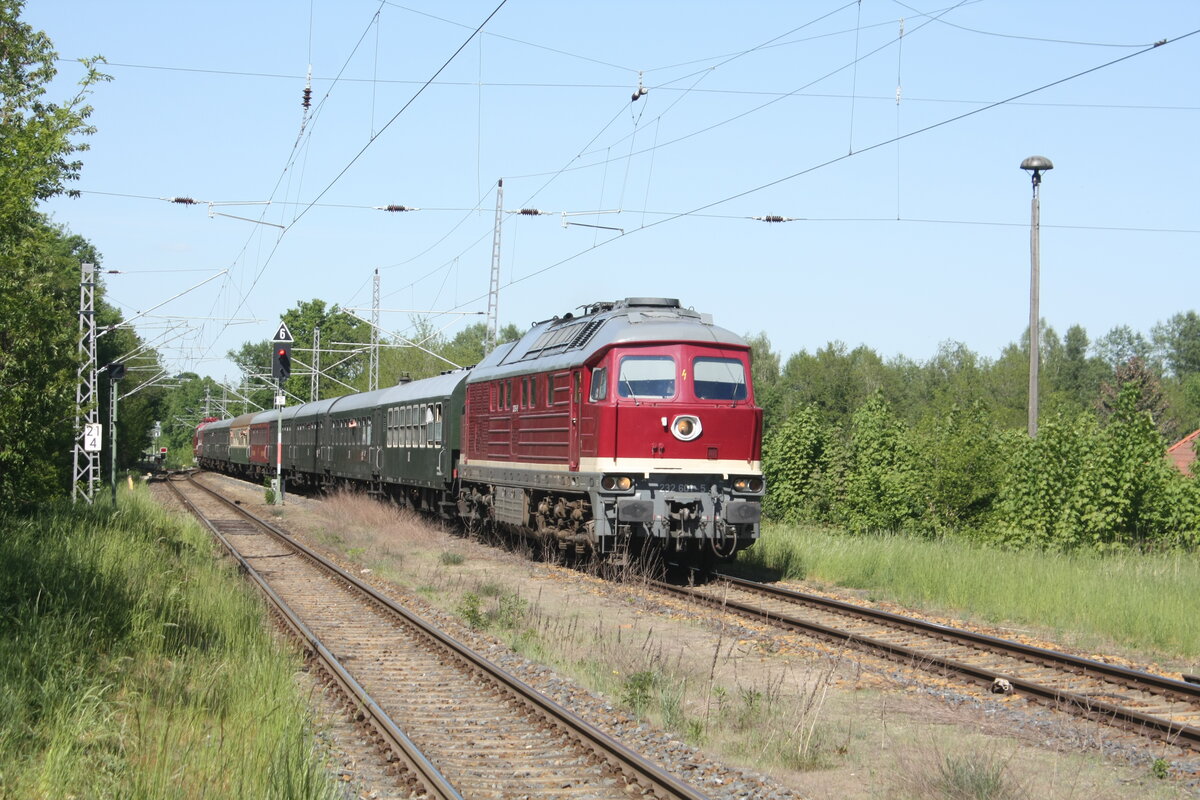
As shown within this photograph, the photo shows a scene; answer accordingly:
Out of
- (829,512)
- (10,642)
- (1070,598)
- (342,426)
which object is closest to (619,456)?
(1070,598)

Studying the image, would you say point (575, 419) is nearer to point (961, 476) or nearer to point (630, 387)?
point (630, 387)

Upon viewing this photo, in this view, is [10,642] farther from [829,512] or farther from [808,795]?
[829,512]

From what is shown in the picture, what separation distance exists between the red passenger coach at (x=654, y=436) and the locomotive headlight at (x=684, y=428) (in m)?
0.01

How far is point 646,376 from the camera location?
16672 mm

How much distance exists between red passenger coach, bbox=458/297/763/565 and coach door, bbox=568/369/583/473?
0.01 metres

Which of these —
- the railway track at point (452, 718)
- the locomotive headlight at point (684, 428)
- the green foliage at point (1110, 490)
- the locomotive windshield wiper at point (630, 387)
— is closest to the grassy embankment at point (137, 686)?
the railway track at point (452, 718)

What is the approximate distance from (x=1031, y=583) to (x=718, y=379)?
16.4 ft

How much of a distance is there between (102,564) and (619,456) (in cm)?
667

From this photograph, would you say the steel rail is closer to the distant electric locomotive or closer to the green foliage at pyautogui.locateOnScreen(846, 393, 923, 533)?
the distant electric locomotive

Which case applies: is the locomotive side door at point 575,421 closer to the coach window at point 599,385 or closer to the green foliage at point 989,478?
the coach window at point 599,385

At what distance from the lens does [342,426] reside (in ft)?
124

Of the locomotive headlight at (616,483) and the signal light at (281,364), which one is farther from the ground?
the signal light at (281,364)

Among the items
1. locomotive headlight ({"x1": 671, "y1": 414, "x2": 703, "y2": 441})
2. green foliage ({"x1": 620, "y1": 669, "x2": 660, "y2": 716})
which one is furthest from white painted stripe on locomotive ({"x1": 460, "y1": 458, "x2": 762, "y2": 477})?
green foliage ({"x1": 620, "y1": 669, "x2": 660, "y2": 716})

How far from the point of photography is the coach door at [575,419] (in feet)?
56.1
